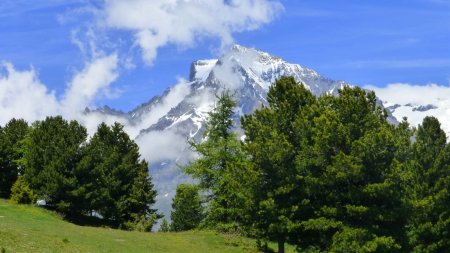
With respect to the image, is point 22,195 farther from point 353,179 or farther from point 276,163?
point 353,179

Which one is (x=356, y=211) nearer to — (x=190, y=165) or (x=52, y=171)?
(x=190, y=165)

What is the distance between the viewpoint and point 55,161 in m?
75.9

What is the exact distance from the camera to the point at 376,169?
43094 mm

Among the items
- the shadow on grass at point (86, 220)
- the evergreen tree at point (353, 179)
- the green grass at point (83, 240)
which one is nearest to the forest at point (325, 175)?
the evergreen tree at point (353, 179)

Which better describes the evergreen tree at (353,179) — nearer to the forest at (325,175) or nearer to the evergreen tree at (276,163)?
the forest at (325,175)

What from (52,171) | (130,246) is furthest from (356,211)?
(52,171)

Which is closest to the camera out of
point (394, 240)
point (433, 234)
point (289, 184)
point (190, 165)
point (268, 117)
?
point (394, 240)

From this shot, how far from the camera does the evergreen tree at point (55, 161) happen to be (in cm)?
7444

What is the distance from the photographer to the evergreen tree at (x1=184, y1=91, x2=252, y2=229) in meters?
59.4

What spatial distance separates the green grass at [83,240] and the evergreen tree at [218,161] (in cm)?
249

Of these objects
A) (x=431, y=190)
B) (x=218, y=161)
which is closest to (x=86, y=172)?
(x=218, y=161)

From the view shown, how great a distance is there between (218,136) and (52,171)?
24.5m

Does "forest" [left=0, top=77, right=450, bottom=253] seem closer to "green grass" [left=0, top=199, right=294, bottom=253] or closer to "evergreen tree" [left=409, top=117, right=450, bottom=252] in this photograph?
"evergreen tree" [left=409, top=117, right=450, bottom=252]

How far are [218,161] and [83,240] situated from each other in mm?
18761
